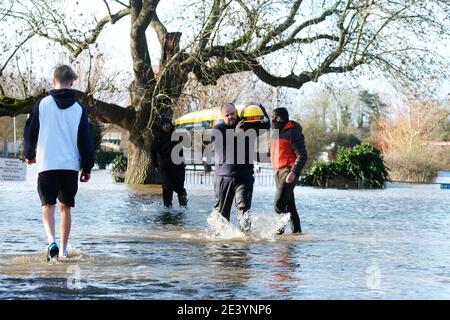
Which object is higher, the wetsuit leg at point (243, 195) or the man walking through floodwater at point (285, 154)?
the man walking through floodwater at point (285, 154)

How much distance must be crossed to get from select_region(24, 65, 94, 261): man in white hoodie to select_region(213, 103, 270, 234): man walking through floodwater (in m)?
3.09

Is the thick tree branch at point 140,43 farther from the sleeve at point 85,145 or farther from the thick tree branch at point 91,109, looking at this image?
the sleeve at point 85,145

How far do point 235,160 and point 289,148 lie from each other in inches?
39.0

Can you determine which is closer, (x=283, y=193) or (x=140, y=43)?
(x=283, y=193)

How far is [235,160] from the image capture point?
12766 millimetres

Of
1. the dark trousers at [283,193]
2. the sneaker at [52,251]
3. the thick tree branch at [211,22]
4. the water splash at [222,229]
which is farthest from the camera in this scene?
the thick tree branch at [211,22]

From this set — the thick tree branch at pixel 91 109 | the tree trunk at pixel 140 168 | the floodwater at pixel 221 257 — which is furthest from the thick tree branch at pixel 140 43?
the floodwater at pixel 221 257

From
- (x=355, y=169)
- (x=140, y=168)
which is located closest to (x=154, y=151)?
(x=140, y=168)

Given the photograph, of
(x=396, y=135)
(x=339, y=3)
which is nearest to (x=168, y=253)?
(x=339, y=3)

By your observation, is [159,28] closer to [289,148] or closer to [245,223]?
[289,148]

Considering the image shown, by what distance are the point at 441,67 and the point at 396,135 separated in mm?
31728

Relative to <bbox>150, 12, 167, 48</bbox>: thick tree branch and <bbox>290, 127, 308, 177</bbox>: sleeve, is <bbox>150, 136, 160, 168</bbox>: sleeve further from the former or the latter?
<bbox>150, 12, 167, 48</bbox>: thick tree branch

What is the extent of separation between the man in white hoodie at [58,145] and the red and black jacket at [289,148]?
406 centimetres

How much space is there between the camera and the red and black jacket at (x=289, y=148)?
43.3 feet
